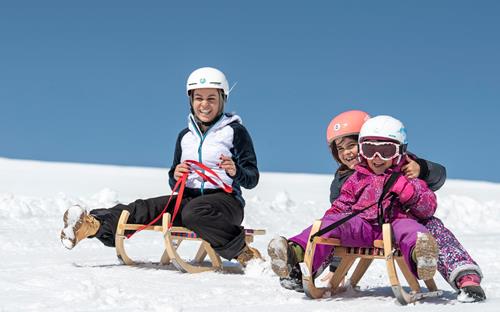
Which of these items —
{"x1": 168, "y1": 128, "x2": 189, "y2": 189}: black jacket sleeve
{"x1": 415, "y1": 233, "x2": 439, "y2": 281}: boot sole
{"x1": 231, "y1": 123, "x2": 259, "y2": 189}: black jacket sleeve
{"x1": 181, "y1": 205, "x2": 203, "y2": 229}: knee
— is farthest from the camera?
{"x1": 168, "y1": 128, "x2": 189, "y2": 189}: black jacket sleeve

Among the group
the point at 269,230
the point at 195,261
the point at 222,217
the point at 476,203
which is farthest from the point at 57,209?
the point at 476,203

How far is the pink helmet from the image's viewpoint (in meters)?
4.48

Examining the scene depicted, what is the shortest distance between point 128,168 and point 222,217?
56.8ft

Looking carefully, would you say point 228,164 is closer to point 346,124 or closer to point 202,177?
point 202,177

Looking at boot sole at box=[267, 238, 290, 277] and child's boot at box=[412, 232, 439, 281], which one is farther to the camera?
boot sole at box=[267, 238, 290, 277]

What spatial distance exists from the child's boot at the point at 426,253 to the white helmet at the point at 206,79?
8.04 ft

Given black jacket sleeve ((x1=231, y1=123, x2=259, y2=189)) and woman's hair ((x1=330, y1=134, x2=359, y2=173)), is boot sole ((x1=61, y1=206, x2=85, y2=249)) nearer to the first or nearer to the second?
black jacket sleeve ((x1=231, y1=123, x2=259, y2=189))

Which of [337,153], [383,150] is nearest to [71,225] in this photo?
[337,153]

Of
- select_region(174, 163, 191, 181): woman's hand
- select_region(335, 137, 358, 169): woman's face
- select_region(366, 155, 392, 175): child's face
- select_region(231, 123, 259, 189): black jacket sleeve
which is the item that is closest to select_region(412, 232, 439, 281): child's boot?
select_region(366, 155, 392, 175): child's face

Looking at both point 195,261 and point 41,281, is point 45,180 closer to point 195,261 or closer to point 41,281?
point 195,261

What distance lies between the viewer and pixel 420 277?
342 centimetres

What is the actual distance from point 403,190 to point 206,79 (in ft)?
7.15

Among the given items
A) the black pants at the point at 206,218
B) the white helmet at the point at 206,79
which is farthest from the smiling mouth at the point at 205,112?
the black pants at the point at 206,218

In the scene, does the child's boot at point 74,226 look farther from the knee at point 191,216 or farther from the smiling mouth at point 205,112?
the smiling mouth at point 205,112
